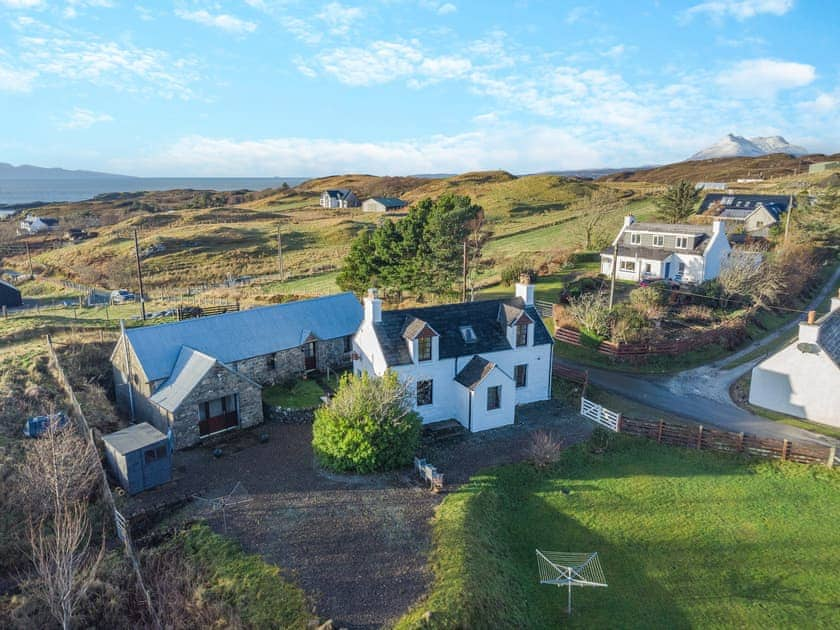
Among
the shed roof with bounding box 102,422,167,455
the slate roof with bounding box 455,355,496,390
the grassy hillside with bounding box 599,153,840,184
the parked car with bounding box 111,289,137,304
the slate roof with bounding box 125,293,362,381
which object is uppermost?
the grassy hillside with bounding box 599,153,840,184

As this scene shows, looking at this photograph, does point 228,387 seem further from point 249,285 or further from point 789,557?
point 249,285

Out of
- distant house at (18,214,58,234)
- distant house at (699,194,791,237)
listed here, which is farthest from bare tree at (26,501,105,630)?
distant house at (18,214,58,234)

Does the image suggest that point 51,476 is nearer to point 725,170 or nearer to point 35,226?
point 35,226

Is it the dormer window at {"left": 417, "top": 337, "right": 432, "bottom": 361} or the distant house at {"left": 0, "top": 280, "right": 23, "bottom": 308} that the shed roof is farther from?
the distant house at {"left": 0, "top": 280, "right": 23, "bottom": 308}

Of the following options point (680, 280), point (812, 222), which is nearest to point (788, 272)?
A: point (680, 280)

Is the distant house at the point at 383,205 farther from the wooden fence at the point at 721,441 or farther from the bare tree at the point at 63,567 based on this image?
the bare tree at the point at 63,567
